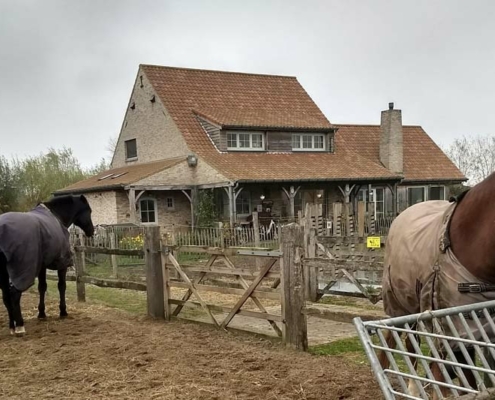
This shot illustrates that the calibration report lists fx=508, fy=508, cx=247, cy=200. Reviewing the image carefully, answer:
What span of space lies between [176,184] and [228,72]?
9644 mm

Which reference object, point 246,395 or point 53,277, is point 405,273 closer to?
point 246,395

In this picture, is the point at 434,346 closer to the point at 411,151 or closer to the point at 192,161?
the point at 192,161

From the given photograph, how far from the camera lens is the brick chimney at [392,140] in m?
28.6

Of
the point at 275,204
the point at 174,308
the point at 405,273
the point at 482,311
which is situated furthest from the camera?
the point at 275,204

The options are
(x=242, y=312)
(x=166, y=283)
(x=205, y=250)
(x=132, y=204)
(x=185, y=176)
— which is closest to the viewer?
(x=242, y=312)

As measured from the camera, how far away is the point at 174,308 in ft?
28.0

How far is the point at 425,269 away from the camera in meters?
3.72

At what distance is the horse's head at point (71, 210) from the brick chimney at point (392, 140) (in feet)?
73.5

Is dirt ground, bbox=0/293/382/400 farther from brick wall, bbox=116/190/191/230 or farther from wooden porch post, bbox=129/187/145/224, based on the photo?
brick wall, bbox=116/190/191/230

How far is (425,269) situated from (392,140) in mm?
26055

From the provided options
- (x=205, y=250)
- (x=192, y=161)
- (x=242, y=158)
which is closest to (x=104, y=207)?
(x=192, y=161)

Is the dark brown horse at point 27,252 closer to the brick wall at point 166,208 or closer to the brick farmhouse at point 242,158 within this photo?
the brick farmhouse at point 242,158

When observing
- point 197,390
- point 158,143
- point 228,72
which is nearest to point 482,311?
point 197,390

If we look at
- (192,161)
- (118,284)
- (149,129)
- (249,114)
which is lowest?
(118,284)
